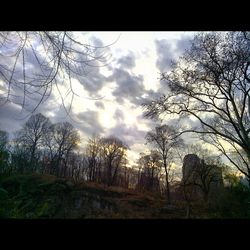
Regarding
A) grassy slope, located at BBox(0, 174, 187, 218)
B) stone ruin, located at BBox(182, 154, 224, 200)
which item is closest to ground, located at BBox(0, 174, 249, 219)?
grassy slope, located at BBox(0, 174, 187, 218)

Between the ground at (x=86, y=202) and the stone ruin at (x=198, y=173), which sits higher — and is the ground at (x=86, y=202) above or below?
below

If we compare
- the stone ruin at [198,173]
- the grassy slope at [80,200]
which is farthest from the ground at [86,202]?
the stone ruin at [198,173]

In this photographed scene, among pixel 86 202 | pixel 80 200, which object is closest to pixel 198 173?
pixel 86 202

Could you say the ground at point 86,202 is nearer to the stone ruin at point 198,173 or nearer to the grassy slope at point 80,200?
the grassy slope at point 80,200

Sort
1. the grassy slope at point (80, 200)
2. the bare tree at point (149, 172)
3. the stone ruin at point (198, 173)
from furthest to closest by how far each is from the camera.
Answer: the bare tree at point (149, 172)
the stone ruin at point (198, 173)
the grassy slope at point (80, 200)

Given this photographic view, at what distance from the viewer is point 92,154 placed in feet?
159

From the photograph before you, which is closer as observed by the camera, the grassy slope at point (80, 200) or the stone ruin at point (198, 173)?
the grassy slope at point (80, 200)

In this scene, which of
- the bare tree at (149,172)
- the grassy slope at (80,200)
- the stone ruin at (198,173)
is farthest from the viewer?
the bare tree at (149,172)

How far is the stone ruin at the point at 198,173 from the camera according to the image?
1281 inches

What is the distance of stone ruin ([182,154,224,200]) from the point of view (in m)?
32.5

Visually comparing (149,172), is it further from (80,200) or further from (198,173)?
(80,200)

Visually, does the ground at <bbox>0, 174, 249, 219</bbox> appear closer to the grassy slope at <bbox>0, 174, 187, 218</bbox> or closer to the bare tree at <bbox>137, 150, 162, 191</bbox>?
the grassy slope at <bbox>0, 174, 187, 218</bbox>
